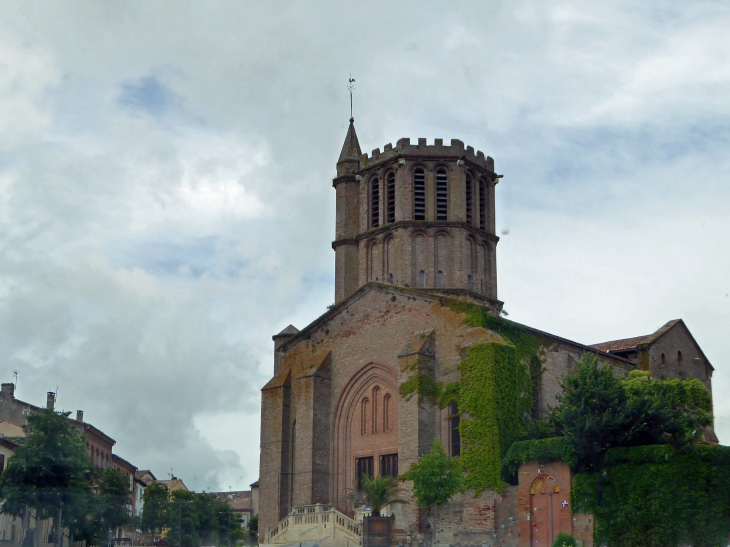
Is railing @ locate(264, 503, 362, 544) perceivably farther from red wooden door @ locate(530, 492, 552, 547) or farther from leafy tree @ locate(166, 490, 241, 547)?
leafy tree @ locate(166, 490, 241, 547)

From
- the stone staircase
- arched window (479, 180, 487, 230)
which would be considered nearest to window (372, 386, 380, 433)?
the stone staircase

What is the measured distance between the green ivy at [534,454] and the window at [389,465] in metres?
7.12

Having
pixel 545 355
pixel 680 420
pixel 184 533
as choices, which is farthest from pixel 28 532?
pixel 680 420

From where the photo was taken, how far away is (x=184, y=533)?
212 feet

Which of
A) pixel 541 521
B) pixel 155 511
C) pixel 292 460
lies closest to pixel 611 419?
pixel 541 521

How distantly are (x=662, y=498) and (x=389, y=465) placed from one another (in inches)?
594

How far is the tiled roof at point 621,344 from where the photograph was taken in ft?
174

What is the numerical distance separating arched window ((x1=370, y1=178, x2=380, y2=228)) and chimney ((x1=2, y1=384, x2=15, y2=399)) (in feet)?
98.1

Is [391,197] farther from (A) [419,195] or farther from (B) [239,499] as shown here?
(B) [239,499]

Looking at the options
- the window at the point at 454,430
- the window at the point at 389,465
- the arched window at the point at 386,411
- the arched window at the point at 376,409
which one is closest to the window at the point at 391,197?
the arched window at the point at 376,409

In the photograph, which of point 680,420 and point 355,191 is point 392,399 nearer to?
point 680,420

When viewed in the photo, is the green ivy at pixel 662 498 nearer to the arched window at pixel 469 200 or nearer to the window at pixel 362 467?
the window at pixel 362 467

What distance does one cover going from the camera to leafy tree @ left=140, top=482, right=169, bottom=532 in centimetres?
6444

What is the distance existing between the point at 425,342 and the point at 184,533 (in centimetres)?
3149
